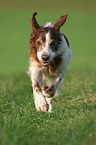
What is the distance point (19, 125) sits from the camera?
374 centimetres

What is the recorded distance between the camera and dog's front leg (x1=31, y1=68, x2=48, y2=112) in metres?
4.94

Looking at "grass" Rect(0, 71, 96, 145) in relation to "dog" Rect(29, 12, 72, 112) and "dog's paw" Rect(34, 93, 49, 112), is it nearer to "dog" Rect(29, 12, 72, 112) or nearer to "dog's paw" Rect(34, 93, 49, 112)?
"dog's paw" Rect(34, 93, 49, 112)

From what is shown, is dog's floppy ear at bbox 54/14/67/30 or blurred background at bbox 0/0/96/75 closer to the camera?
dog's floppy ear at bbox 54/14/67/30

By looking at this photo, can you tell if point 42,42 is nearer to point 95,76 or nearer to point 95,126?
point 95,126

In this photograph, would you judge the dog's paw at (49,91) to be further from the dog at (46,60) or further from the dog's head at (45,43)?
the dog's head at (45,43)

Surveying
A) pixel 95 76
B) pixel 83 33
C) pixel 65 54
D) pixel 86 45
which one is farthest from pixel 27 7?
pixel 65 54

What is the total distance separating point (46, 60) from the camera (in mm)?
4672

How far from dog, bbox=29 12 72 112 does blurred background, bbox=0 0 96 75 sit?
4293 millimetres

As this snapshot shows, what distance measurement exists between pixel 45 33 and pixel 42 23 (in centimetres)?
1994

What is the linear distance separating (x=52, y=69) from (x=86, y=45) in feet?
53.1

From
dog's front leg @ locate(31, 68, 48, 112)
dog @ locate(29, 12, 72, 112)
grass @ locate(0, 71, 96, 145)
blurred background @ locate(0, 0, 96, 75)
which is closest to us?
grass @ locate(0, 71, 96, 145)

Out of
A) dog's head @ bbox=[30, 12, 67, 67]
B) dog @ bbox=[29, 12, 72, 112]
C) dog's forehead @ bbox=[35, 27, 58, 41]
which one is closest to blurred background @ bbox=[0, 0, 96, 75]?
dog @ bbox=[29, 12, 72, 112]

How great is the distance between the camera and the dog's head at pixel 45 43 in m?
4.71

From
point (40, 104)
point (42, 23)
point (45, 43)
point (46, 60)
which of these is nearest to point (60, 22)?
point (45, 43)
